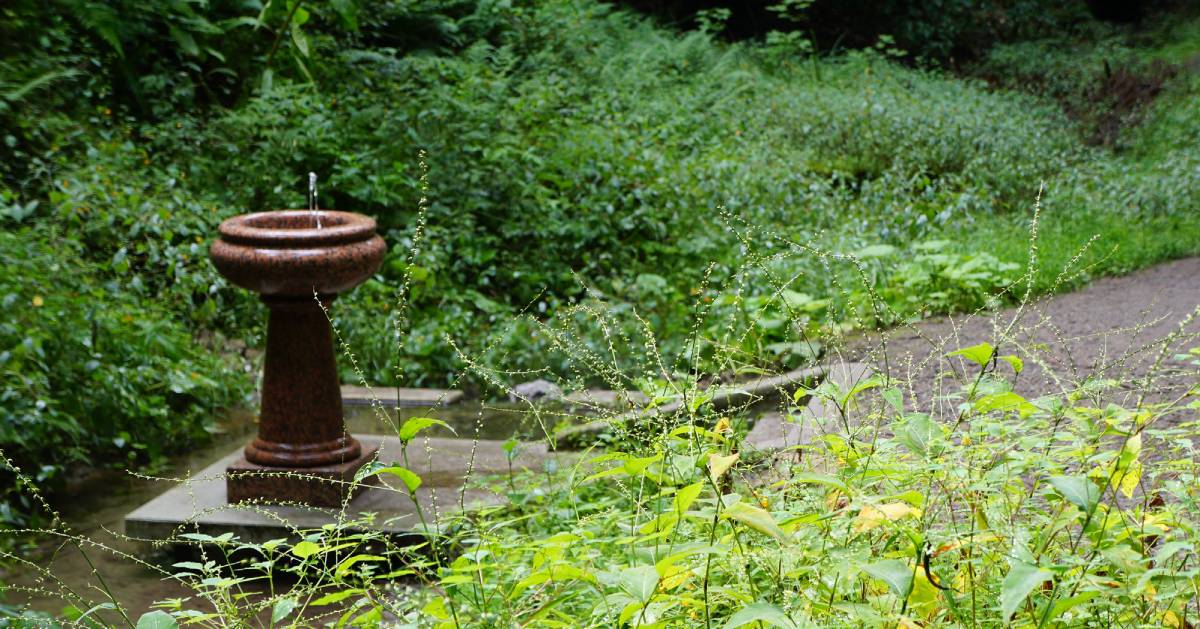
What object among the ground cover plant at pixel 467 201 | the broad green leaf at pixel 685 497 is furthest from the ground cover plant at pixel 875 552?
the ground cover plant at pixel 467 201

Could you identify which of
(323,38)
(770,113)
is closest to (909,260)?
(770,113)

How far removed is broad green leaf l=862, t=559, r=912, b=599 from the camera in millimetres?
1546

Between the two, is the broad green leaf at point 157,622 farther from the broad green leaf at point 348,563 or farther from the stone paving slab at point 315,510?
the stone paving slab at point 315,510

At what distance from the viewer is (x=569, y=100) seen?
10281mm

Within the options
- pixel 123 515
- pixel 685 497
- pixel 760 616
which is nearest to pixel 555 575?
pixel 685 497

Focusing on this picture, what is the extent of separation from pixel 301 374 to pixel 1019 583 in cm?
329

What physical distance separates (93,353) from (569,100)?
19.4 ft

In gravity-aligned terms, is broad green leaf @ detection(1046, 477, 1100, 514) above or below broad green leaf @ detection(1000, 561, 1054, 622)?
above

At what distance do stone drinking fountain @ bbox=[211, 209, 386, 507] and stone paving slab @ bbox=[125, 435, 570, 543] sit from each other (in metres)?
0.09

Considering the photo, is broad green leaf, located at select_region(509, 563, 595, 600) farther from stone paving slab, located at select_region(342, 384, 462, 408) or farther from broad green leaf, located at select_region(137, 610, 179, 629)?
stone paving slab, located at select_region(342, 384, 462, 408)

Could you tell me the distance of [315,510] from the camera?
3.91m

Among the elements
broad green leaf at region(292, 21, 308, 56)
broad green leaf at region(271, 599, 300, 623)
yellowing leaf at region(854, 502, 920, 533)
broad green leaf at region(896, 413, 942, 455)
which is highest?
broad green leaf at region(292, 21, 308, 56)

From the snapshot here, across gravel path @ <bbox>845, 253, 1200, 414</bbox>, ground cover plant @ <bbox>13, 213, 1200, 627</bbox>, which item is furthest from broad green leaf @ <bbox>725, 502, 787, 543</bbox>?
gravel path @ <bbox>845, 253, 1200, 414</bbox>

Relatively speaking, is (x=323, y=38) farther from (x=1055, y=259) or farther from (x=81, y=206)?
(x=1055, y=259)
